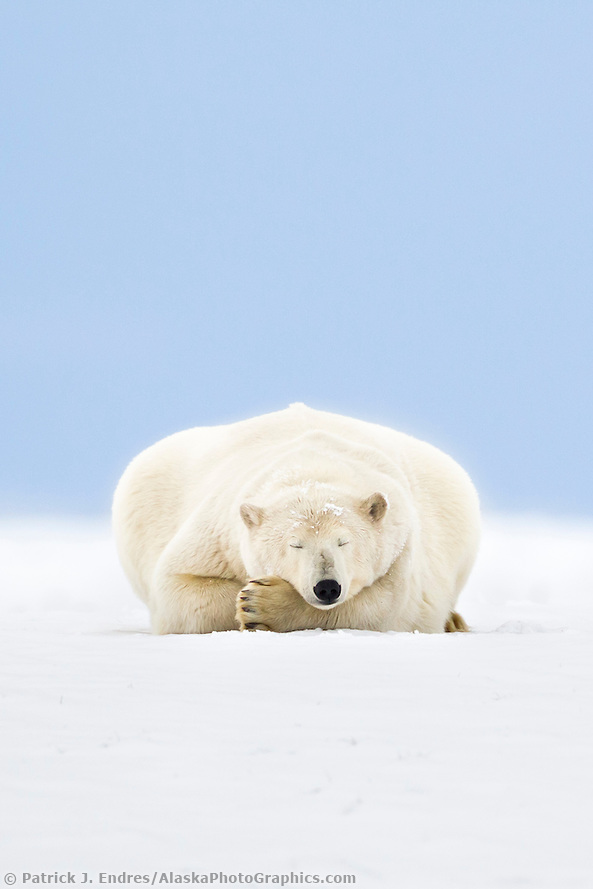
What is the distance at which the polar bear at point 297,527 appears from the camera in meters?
8.00

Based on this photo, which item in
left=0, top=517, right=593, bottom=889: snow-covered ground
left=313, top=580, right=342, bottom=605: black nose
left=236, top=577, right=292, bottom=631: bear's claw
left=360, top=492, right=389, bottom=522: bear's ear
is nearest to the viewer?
left=0, top=517, right=593, bottom=889: snow-covered ground

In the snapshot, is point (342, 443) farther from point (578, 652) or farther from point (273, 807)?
point (273, 807)

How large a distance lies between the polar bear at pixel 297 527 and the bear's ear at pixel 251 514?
1 cm

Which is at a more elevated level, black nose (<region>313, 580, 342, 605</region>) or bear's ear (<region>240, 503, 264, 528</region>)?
bear's ear (<region>240, 503, 264, 528</region>)

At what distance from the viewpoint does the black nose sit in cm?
752

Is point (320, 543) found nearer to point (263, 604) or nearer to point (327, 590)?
point (327, 590)

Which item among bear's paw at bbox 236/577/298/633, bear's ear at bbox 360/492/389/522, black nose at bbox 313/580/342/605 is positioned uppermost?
bear's ear at bbox 360/492/389/522

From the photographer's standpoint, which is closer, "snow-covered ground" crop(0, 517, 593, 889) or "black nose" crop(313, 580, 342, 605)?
"snow-covered ground" crop(0, 517, 593, 889)

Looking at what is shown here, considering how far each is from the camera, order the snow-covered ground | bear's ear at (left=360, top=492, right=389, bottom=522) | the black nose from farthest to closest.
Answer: bear's ear at (left=360, top=492, right=389, bottom=522) → the black nose → the snow-covered ground

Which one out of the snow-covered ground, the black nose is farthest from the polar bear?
the snow-covered ground

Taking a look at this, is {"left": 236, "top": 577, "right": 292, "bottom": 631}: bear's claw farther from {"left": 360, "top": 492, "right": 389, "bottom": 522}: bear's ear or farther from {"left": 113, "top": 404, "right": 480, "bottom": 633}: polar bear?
{"left": 360, "top": 492, "right": 389, "bottom": 522}: bear's ear

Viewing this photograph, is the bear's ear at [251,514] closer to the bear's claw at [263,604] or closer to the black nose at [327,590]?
the bear's claw at [263,604]

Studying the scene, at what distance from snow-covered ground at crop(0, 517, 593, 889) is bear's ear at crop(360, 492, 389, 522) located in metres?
1.38

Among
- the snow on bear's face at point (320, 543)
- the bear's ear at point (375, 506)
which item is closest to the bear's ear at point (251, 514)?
the snow on bear's face at point (320, 543)
